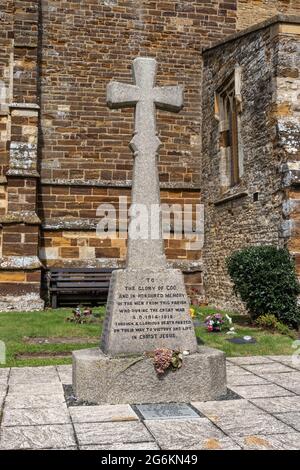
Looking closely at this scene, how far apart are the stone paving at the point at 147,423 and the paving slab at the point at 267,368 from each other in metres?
0.45

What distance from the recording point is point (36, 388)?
4680mm

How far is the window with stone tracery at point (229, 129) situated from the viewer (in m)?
10.8

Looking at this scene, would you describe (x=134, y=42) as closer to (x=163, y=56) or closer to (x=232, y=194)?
(x=163, y=56)

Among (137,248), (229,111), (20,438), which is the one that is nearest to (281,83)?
(229,111)

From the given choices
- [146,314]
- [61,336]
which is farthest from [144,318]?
[61,336]

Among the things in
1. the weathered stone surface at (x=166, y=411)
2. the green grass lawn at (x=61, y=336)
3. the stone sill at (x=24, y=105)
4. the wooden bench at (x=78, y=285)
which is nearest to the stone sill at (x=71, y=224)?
the wooden bench at (x=78, y=285)

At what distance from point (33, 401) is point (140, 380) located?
90 cm

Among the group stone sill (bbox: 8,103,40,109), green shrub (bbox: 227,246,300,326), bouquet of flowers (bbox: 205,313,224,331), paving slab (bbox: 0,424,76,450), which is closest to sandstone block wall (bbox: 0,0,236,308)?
stone sill (bbox: 8,103,40,109)

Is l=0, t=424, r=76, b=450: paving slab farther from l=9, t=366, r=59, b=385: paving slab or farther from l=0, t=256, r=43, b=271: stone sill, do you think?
l=0, t=256, r=43, b=271: stone sill

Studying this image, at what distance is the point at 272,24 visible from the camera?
30.8 ft

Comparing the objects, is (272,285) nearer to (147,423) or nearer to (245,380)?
(245,380)

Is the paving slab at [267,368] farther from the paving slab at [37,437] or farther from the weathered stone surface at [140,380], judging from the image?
the paving slab at [37,437]

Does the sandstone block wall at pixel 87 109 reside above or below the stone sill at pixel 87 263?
above

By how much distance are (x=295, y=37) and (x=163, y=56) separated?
A: 4.54 metres
